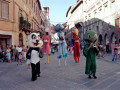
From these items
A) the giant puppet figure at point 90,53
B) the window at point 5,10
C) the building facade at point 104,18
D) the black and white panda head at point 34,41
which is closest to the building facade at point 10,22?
the window at point 5,10

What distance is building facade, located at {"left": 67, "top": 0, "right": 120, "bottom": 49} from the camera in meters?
21.7

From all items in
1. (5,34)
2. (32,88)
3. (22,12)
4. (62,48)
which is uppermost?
(22,12)

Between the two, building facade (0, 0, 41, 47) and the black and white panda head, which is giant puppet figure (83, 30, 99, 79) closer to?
the black and white panda head

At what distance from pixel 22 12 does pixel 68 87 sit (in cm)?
1882

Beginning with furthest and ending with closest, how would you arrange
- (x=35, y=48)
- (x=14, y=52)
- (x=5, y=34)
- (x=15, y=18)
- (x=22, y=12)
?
(x=22, y=12) < (x=15, y=18) < (x=5, y=34) < (x=14, y=52) < (x=35, y=48)

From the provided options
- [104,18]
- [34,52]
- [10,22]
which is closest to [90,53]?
[34,52]

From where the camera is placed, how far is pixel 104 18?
25922 millimetres

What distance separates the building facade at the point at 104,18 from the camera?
71.1 ft

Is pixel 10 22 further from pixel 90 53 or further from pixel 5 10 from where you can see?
pixel 90 53

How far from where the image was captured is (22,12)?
21.7 metres

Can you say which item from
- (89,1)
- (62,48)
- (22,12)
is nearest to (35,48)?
(62,48)

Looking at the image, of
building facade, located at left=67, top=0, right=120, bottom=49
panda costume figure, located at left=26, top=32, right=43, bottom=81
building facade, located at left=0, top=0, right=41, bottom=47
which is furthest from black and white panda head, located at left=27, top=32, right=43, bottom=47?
building facade, located at left=67, top=0, right=120, bottom=49

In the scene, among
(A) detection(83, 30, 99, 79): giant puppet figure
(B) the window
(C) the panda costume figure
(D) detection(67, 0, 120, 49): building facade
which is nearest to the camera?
(A) detection(83, 30, 99, 79): giant puppet figure

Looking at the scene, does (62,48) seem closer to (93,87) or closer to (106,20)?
(93,87)
